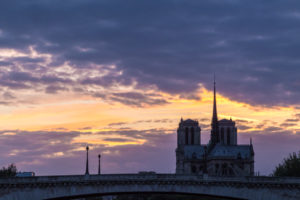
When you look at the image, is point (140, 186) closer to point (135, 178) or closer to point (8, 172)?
point (135, 178)

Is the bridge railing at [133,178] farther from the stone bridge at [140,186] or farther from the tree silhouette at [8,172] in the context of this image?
the tree silhouette at [8,172]

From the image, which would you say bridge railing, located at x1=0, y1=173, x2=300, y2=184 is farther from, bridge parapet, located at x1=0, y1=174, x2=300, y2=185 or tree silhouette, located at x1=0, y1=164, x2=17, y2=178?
tree silhouette, located at x1=0, y1=164, x2=17, y2=178

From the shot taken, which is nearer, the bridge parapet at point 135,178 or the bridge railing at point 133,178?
the bridge parapet at point 135,178

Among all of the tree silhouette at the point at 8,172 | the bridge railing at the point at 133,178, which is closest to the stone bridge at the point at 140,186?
the bridge railing at the point at 133,178

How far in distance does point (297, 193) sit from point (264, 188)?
13.7 feet

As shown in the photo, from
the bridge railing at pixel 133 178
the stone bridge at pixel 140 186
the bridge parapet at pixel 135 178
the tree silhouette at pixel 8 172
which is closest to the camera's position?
the stone bridge at pixel 140 186

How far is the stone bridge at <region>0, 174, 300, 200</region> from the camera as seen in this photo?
278ft

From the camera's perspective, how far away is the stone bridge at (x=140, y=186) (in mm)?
84713

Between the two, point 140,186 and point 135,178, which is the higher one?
point 135,178

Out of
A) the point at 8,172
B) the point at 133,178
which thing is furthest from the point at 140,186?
the point at 8,172

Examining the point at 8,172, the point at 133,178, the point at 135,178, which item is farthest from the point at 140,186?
the point at 8,172

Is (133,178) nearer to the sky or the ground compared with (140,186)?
nearer to the sky

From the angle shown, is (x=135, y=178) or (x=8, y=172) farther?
(x=8, y=172)

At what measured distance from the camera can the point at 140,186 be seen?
8825 cm
